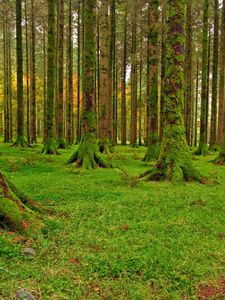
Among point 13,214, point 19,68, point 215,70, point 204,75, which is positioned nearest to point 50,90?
point 19,68

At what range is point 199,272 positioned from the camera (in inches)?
145

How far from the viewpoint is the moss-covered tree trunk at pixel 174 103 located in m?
8.82

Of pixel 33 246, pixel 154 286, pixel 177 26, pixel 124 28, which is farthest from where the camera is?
pixel 124 28

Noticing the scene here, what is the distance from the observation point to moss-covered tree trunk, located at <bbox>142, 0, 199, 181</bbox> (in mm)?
8820

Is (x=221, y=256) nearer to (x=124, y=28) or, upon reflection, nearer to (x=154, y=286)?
(x=154, y=286)

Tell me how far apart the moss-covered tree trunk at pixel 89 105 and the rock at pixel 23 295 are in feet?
26.1

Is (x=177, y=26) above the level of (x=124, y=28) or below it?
below

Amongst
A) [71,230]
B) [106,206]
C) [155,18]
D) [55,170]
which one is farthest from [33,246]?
[155,18]

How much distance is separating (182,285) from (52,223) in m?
2.15

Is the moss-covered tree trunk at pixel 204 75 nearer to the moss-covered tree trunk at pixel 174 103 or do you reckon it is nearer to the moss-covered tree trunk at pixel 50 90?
the moss-covered tree trunk at pixel 50 90

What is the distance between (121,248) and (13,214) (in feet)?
4.93

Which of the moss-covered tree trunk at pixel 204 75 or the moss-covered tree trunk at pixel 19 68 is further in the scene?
the moss-covered tree trunk at pixel 204 75

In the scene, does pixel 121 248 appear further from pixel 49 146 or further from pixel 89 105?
pixel 49 146

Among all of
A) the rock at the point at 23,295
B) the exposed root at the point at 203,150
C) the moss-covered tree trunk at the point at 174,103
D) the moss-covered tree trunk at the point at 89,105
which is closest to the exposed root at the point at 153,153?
the moss-covered tree trunk at the point at 89,105
